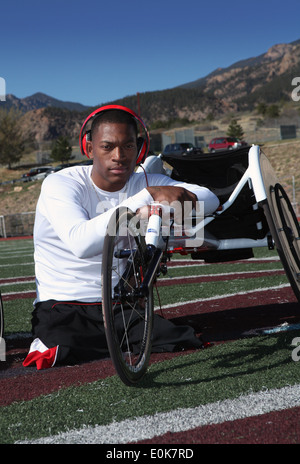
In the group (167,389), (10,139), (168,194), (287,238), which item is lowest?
(167,389)

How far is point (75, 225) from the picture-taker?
2881 mm

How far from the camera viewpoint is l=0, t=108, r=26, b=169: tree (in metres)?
89.9

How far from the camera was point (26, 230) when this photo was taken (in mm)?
35094

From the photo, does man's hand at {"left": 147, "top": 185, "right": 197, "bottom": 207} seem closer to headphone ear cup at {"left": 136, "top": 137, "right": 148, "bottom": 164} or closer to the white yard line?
headphone ear cup at {"left": 136, "top": 137, "right": 148, "bottom": 164}

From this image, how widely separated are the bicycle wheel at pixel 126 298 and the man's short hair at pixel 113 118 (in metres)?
0.54

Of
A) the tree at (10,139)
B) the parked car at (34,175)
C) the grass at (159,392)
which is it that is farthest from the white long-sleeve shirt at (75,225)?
the tree at (10,139)

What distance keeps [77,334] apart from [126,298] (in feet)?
2.69

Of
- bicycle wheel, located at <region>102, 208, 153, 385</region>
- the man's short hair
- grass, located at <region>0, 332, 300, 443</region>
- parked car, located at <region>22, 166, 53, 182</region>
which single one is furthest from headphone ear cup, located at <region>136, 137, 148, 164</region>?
parked car, located at <region>22, 166, 53, 182</region>

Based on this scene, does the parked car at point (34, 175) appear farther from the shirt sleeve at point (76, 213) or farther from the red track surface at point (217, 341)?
the shirt sleeve at point (76, 213)

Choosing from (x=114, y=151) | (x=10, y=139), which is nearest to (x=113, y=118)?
(x=114, y=151)

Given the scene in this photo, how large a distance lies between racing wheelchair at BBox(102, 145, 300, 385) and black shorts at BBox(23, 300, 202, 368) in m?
0.35

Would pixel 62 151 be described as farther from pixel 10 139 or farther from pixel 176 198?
pixel 176 198

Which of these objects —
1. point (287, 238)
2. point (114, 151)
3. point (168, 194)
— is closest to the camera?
point (168, 194)
